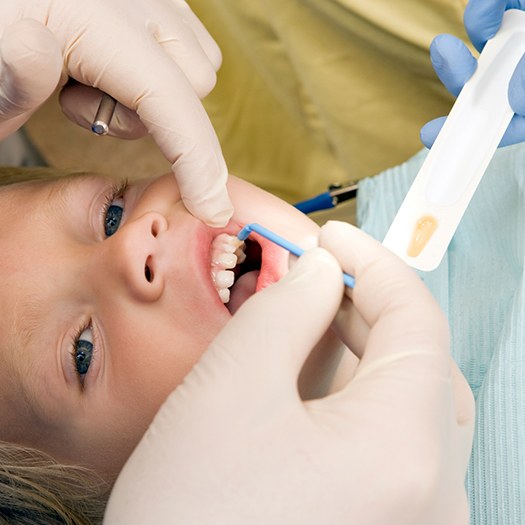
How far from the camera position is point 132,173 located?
2275 millimetres

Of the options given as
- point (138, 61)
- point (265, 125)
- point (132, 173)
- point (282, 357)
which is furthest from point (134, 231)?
point (132, 173)

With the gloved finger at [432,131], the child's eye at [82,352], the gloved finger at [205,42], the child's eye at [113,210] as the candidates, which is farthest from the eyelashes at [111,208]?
the gloved finger at [432,131]

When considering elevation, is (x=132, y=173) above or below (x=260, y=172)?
below

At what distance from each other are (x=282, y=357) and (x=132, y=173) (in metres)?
1.54

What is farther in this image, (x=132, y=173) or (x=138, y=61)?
(x=132, y=173)

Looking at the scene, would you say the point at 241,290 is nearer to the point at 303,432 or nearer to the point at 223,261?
the point at 223,261

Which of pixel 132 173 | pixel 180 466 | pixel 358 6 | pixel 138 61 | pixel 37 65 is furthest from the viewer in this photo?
pixel 132 173

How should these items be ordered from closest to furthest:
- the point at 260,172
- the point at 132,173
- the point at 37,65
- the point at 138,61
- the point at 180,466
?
the point at 180,466 < the point at 37,65 < the point at 138,61 < the point at 260,172 < the point at 132,173

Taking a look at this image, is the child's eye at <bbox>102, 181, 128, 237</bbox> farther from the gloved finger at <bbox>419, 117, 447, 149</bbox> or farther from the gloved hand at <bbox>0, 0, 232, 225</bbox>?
the gloved finger at <bbox>419, 117, 447, 149</bbox>

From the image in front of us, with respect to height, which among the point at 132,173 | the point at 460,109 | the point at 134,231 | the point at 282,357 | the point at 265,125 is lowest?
the point at 132,173

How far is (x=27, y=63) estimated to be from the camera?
1.06 m

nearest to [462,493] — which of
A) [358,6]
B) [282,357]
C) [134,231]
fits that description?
[282,357]

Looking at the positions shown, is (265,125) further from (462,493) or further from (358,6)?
(462,493)

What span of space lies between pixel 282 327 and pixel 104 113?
62cm
